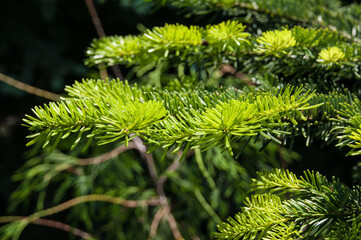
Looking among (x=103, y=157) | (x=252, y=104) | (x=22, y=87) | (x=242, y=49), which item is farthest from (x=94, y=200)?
(x=252, y=104)

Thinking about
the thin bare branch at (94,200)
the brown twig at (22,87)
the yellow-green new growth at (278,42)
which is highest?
the brown twig at (22,87)

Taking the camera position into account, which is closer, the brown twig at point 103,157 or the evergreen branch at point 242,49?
the evergreen branch at point 242,49

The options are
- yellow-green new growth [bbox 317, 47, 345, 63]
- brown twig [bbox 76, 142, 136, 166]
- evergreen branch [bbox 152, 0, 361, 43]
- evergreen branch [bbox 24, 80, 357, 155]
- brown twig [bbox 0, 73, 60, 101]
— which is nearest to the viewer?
evergreen branch [bbox 24, 80, 357, 155]

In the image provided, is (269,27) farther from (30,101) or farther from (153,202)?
(30,101)

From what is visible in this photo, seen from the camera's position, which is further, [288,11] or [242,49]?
[288,11]

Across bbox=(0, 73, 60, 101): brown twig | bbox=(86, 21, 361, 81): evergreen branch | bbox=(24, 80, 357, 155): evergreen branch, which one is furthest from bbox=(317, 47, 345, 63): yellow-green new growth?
bbox=(0, 73, 60, 101): brown twig

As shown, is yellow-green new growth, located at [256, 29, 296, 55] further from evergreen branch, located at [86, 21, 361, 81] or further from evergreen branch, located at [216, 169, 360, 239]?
evergreen branch, located at [216, 169, 360, 239]

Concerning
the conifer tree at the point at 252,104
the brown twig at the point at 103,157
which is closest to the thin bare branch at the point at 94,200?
the brown twig at the point at 103,157

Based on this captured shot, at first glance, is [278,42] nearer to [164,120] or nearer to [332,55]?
[332,55]

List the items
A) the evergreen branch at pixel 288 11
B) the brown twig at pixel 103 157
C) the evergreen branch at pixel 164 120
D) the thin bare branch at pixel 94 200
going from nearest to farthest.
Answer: the evergreen branch at pixel 164 120
the evergreen branch at pixel 288 11
the thin bare branch at pixel 94 200
the brown twig at pixel 103 157

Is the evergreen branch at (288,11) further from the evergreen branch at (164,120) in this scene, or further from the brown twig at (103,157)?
the brown twig at (103,157)

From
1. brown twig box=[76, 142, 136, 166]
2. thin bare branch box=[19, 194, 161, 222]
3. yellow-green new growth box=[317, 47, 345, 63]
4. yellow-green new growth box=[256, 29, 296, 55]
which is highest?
yellow-green new growth box=[256, 29, 296, 55]
